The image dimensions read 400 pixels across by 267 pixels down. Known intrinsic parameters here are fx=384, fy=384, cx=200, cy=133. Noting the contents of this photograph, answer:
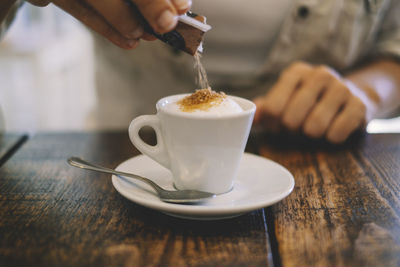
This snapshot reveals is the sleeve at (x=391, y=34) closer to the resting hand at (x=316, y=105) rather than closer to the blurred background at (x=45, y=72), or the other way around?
the resting hand at (x=316, y=105)

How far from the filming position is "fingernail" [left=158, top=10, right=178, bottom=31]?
61cm

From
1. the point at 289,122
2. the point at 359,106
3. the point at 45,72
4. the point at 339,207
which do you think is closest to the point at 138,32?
the point at 339,207

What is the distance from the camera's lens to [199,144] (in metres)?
0.65

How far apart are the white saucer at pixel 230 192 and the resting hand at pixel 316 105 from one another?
0.30 metres

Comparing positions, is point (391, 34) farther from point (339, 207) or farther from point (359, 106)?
point (339, 207)

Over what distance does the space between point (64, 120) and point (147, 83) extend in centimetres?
196

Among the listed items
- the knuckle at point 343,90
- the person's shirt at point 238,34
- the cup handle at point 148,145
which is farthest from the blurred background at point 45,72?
the cup handle at point 148,145

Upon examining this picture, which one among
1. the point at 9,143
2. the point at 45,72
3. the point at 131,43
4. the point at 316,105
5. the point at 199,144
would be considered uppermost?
the point at 131,43

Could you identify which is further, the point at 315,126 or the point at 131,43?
the point at 315,126

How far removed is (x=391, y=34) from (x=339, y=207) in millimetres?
990

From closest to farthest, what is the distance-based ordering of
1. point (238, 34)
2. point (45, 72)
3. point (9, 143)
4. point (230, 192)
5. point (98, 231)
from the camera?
point (98, 231), point (230, 192), point (9, 143), point (238, 34), point (45, 72)

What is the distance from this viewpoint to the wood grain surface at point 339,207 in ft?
1.77

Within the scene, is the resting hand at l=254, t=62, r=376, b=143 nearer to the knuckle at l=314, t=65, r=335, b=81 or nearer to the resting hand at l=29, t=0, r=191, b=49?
the knuckle at l=314, t=65, r=335, b=81

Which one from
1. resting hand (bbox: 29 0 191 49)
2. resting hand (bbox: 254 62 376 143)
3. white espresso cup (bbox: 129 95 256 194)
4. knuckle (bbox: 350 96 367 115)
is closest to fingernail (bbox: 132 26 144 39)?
resting hand (bbox: 29 0 191 49)
